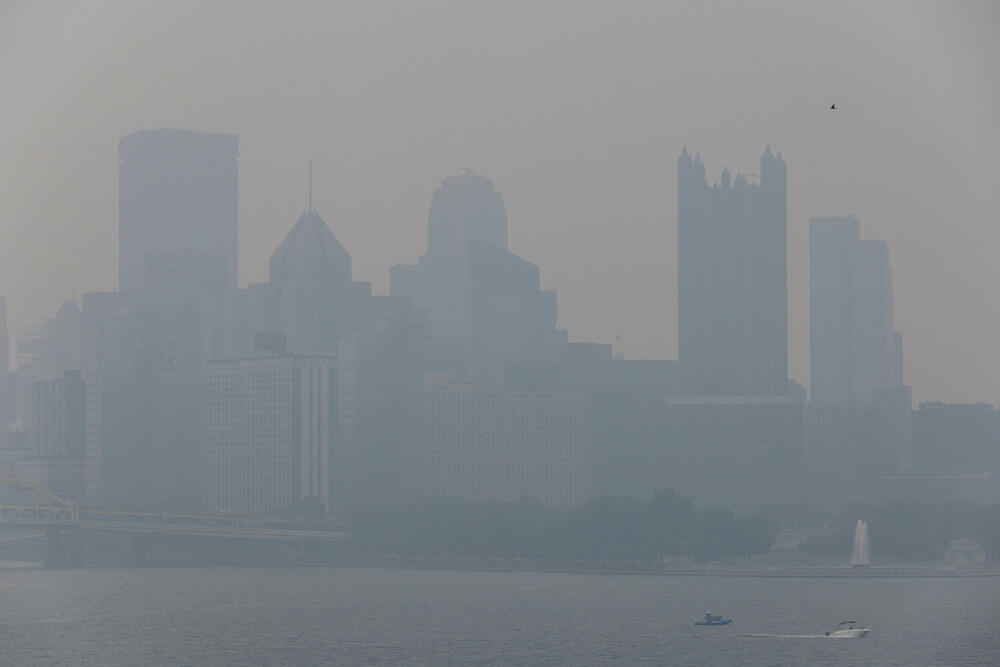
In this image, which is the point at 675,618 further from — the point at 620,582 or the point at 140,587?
the point at 140,587

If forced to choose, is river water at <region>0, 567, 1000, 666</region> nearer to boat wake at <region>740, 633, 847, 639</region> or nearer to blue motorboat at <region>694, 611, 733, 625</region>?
boat wake at <region>740, 633, 847, 639</region>

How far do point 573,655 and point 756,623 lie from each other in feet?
73.7

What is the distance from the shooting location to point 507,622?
146250 mm

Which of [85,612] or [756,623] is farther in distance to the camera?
[85,612]

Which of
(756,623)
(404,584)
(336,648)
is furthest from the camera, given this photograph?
(404,584)

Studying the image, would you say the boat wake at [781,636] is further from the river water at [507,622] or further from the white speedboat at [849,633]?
the river water at [507,622]

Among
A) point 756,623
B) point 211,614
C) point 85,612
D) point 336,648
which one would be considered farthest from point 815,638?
point 85,612

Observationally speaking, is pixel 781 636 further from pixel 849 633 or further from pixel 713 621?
pixel 713 621

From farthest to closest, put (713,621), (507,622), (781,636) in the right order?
(507,622) → (713,621) → (781,636)

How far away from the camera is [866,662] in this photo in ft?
402

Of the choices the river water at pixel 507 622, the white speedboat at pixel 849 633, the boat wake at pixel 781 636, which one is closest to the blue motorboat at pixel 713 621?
the river water at pixel 507 622

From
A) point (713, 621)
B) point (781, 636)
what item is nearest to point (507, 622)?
point (713, 621)

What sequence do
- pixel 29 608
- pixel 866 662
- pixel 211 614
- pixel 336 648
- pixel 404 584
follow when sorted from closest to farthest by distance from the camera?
1. pixel 866 662
2. pixel 336 648
3. pixel 211 614
4. pixel 29 608
5. pixel 404 584

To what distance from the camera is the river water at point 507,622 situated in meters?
126
